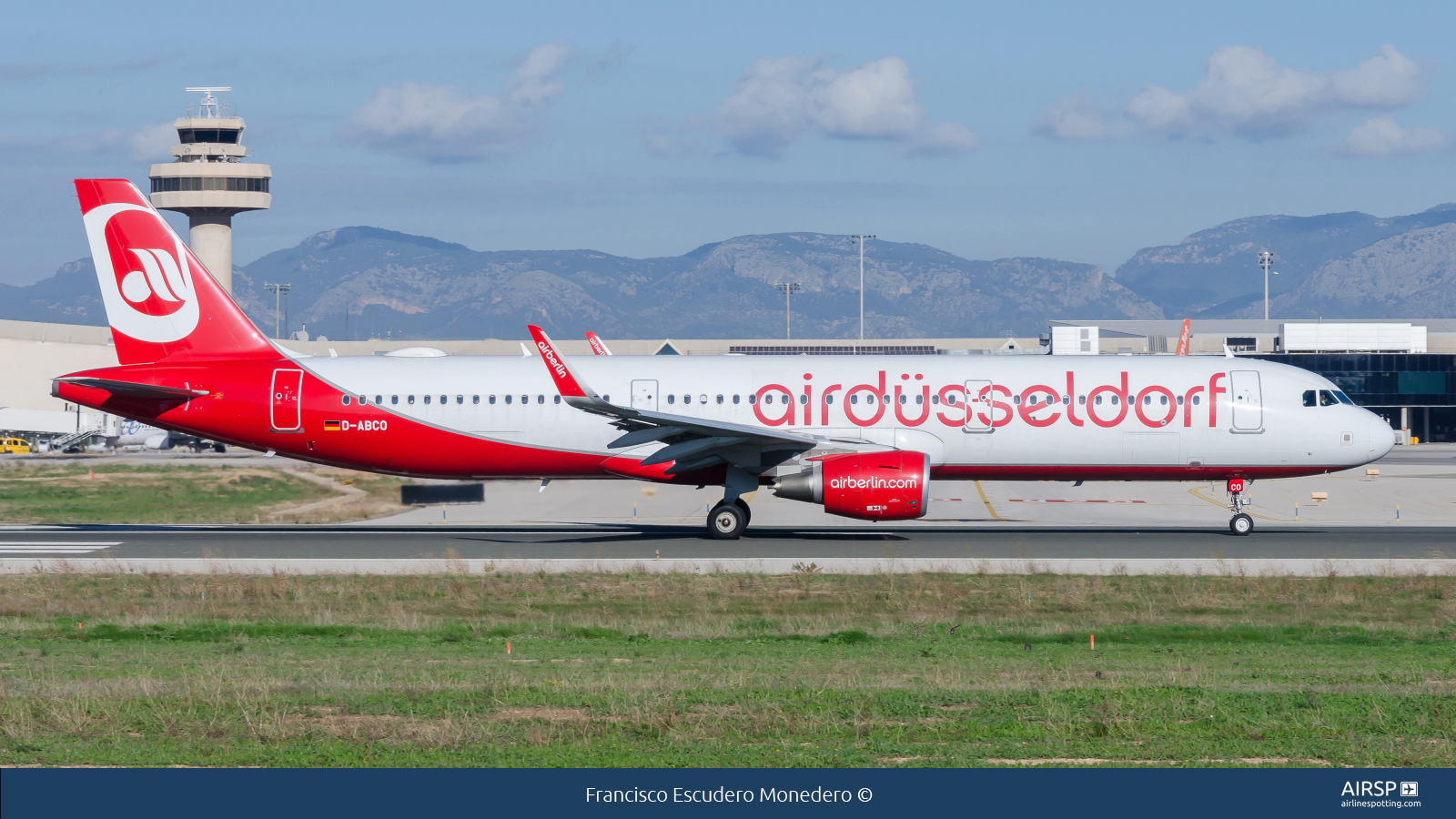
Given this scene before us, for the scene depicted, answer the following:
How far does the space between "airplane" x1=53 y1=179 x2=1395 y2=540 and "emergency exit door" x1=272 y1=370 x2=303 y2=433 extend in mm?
43

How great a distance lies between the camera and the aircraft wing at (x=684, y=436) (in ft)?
95.7

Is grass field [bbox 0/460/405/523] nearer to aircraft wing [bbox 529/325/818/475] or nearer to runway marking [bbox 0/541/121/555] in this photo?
runway marking [bbox 0/541/121/555]

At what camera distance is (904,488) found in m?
29.1

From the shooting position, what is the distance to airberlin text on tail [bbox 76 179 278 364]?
32562mm

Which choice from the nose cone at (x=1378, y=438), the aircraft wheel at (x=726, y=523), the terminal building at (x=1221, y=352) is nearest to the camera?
the aircraft wheel at (x=726, y=523)

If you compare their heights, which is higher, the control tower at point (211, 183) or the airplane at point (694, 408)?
the control tower at point (211, 183)

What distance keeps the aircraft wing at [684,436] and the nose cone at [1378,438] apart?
43.4 ft

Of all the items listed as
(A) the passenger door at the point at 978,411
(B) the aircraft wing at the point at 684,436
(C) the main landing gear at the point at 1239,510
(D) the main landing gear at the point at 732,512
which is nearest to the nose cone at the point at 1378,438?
(C) the main landing gear at the point at 1239,510

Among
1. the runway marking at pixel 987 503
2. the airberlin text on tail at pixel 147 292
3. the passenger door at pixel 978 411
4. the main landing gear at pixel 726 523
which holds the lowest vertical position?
the runway marking at pixel 987 503

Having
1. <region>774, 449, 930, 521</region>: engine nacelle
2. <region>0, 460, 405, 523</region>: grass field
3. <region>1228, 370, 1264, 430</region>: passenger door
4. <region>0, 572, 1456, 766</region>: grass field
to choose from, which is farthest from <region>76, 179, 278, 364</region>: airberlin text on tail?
<region>1228, 370, 1264, 430</region>: passenger door

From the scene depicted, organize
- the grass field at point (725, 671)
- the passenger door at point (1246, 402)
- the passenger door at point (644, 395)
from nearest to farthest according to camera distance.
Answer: the grass field at point (725, 671) → the passenger door at point (1246, 402) → the passenger door at point (644, 395)

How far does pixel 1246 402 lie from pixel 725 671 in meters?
21.1

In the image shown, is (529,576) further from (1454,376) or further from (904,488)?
(1454,376)

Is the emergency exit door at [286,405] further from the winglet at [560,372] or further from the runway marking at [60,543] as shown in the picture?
the winglet at [560,372]
